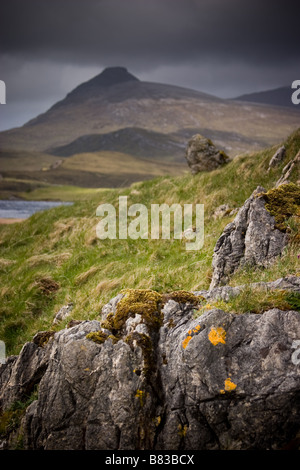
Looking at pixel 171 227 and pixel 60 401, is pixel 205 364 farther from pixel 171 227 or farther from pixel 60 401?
pixel 171 227

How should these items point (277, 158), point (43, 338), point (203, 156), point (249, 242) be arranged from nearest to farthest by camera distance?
point (43, 338)
point (249, 242)
point (277, 158)
point (203, 156)

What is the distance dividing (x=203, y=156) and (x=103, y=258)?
31.8ft

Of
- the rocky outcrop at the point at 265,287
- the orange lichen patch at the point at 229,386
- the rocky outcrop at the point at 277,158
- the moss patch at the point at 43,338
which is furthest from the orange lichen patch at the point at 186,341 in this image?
the rocky outcrop at the point at 277,158

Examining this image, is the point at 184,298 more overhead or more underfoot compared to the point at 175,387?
more overhead

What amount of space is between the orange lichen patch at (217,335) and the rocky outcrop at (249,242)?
8.79 ft

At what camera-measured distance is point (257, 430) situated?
451 centimetres

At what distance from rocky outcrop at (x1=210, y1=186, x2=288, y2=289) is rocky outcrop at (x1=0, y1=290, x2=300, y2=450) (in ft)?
7.91

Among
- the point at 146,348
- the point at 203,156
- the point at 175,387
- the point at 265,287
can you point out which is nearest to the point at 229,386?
the point at 175,387

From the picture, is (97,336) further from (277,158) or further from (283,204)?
(277,158)

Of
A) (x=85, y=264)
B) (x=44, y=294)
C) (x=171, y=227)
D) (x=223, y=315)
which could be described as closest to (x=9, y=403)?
(x=223, y=315)

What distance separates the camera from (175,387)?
5.06 metres

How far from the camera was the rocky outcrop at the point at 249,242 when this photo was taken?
7582mm

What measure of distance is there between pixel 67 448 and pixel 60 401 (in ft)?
2.03

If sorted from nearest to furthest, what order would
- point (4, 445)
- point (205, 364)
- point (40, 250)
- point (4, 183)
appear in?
1. point (205, 364)
2. point (4, 445)
3. point (40, 250)
4. point (4, 183)
